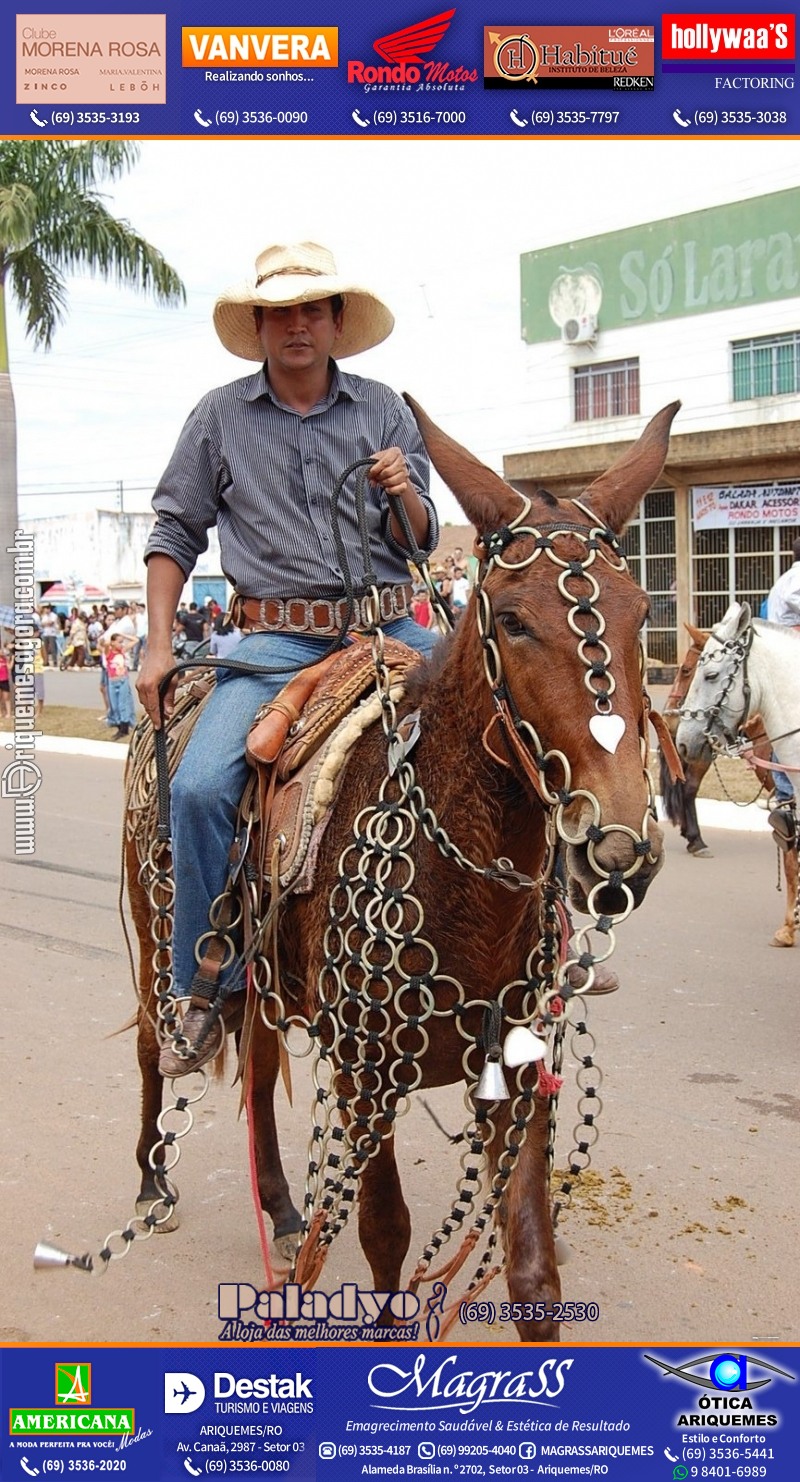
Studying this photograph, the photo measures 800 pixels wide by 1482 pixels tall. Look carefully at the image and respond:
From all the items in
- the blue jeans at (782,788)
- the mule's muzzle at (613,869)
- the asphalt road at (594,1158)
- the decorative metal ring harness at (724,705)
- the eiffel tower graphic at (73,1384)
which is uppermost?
the decorative metal ring harness at (724,705)

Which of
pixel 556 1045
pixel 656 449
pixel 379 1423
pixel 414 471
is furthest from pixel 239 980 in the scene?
pixel 656 449

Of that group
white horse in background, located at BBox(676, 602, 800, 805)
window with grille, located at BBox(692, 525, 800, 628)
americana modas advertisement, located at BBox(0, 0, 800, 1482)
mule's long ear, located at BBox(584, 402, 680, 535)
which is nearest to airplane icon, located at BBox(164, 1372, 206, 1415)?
americana modas advertisement, located at BBox(0, 0, 800, 1482)

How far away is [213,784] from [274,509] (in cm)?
79

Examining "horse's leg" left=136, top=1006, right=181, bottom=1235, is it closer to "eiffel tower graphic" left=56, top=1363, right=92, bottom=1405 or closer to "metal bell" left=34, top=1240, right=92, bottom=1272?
"metal bell" left=34, top=1240, right=92, bottom=1272

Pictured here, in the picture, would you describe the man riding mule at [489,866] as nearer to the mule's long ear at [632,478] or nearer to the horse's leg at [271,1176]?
the mule's long ear at [632,478]

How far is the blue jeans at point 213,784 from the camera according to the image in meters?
3.44

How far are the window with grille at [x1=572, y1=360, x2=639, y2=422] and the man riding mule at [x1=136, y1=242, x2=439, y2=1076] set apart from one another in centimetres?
2415

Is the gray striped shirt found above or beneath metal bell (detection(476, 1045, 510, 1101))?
above

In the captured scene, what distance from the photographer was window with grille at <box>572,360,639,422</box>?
2669 cm

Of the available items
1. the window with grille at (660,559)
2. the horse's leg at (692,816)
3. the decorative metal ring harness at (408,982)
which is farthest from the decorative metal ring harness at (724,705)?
the window with grille at (660,559)

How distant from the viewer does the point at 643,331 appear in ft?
86.1

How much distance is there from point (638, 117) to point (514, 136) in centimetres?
36

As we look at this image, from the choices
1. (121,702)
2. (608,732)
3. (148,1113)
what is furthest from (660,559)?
(608,732)

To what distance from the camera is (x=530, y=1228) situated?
10.2 feet
